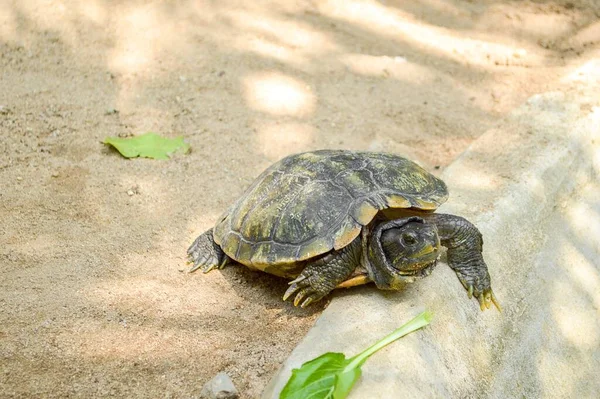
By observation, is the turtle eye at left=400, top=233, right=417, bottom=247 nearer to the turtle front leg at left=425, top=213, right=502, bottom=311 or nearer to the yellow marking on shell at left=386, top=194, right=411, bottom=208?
the yellow marking on shell at left=386, top=194, right=411, bottom=208

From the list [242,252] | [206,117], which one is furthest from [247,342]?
[206,117]

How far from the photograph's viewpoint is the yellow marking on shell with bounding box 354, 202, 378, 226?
3.05 meters

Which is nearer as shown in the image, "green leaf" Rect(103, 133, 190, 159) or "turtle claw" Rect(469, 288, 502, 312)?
"turtle claw" Rect(469, 288, 502, 312)

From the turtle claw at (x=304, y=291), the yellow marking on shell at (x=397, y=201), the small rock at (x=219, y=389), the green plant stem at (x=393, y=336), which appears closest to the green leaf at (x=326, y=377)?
the green plant stem at (x=393, y=336)

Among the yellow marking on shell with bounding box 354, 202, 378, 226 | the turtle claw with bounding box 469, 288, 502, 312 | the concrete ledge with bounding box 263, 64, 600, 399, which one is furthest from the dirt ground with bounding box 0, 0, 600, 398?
the turtle claw with bounding box 469, 288, 502, 312

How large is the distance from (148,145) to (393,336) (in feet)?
8.63

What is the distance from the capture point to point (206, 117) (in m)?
5.05

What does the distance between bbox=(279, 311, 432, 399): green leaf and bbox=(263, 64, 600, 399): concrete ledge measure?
0.06 m

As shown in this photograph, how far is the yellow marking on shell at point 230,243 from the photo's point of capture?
3.38 meters

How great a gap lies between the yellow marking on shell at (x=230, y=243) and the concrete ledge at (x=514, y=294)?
611 mm

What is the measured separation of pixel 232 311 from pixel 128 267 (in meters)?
0.67

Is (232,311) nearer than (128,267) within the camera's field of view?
Yes

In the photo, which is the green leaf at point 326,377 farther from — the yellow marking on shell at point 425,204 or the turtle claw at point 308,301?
the yellow marking on shell at point 425,204

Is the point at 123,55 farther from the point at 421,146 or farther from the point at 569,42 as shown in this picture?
the point at 569,42
